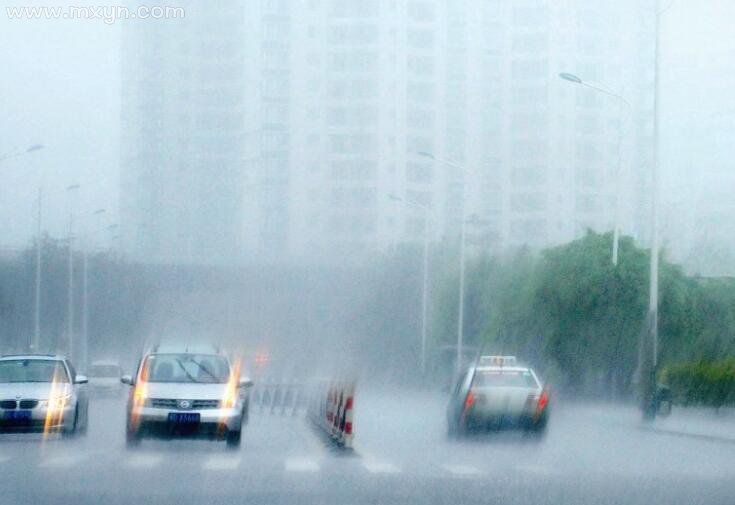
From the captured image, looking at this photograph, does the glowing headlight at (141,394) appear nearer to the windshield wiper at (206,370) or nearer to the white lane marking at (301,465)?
the windshield wiper at (206,370)

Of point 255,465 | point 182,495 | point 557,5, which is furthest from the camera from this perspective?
point 557,5

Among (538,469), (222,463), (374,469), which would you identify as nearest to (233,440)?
(222,463)

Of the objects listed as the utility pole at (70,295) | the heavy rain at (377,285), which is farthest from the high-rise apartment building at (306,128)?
the utility pole at (70,295)

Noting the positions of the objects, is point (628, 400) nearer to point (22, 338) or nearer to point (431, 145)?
point (431, 145)

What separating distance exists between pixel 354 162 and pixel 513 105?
15.2 m

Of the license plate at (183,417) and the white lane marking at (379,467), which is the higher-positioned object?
the license plate at (183,417)

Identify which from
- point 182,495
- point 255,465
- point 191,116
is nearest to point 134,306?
point 191,116

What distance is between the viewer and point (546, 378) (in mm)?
45469

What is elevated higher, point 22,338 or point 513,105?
point 513,105

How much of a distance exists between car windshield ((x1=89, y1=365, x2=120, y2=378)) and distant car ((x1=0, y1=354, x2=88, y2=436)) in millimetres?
26657

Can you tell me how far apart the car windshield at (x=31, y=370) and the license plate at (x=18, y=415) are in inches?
45.4

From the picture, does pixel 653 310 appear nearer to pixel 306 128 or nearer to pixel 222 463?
pixel 306 128

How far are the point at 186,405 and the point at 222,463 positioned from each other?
10.5ft

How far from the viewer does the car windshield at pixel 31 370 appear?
→ 2356cm
